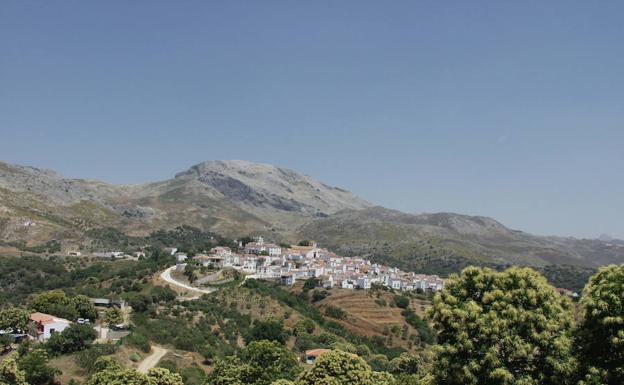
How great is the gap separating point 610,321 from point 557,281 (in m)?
150

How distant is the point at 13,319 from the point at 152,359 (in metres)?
14.6

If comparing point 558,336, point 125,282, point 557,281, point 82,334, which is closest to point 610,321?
point 558,336

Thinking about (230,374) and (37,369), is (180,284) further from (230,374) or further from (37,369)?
(230,374)

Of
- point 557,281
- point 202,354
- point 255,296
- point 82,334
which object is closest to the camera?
point 82,334

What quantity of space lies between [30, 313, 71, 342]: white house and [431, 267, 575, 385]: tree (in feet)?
130

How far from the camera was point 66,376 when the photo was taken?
34125 mm

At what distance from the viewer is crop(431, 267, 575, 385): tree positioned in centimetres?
1248

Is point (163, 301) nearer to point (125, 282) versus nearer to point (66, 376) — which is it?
point (125, 282)

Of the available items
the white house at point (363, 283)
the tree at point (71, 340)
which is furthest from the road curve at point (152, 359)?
the white house at point (363, 283)

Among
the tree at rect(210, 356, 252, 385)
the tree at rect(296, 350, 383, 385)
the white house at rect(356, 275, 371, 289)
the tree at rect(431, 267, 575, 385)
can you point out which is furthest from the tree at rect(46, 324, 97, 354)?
the white house at rect(356, 275, 371, 289)

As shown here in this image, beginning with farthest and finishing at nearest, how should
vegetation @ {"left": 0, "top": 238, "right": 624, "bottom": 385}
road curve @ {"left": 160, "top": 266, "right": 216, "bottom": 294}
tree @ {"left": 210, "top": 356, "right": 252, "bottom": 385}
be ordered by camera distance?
road curve @ {"left": 160, "top": 266, "right": 216, "bottom": 294} < tree @ {"left": 210, "top": 356, "right": 252, "bottom": 385} < vegetation @ {"left": 0, "top": 238, "right": 624, "bottom": 385}

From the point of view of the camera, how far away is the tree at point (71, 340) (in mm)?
38062

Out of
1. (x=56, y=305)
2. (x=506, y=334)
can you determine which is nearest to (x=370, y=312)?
(x=56, y=305)

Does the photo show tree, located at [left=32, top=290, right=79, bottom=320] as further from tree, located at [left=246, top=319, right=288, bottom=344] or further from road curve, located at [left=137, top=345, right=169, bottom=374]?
tree, located at [left=246, top=319, right=288, bottom=344]
